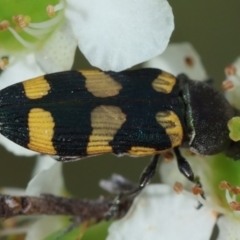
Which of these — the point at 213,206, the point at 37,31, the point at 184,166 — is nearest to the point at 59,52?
the point at 37,31

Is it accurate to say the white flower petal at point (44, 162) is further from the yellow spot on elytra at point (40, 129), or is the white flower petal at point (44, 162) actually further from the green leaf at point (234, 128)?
the green leaf at point (234, 128)

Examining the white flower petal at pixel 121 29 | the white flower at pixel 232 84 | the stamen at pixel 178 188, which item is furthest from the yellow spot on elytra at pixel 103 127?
the white flower at pixel 232 84

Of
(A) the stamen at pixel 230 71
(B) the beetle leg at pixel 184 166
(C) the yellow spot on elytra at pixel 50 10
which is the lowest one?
(B) the beetle leg at pixel 184 166

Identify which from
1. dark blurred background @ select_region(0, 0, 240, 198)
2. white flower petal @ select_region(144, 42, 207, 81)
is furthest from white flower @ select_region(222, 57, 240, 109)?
dark blurred background @ select_region(0, 0, 240, 198)

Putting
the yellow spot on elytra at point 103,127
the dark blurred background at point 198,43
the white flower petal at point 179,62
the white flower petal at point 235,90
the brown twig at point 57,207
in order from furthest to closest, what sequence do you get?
the dark blurred background at point 198,43 < the white flower petal at point 179,62 < the white flower petal at point 235,90 < the yellow spot on elytra at point 103,127 < the brown twig at point 57,207

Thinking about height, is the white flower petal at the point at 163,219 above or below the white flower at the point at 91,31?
below

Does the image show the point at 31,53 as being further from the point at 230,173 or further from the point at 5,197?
the point at 230,173

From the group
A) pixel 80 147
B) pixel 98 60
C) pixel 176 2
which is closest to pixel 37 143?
pixel 80 147
